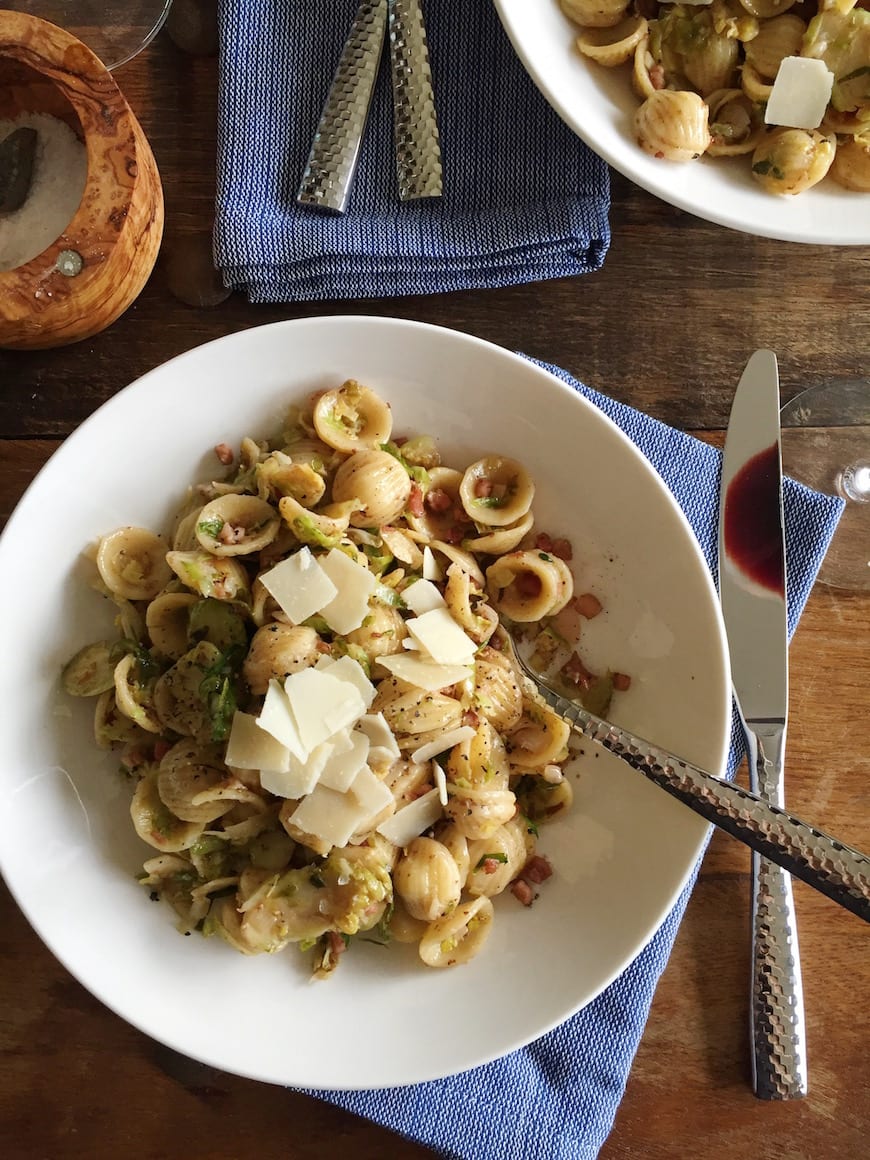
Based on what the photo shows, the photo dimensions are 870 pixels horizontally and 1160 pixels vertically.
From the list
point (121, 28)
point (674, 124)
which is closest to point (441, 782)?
point (674, 124)

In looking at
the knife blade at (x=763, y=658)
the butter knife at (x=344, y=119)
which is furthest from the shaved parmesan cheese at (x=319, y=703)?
the butter knife at (x=344, y=119)

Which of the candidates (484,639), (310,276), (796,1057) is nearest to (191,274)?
(310,276)

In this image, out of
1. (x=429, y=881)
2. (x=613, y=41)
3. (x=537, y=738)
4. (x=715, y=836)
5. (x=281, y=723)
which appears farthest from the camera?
(x=715, y=836)

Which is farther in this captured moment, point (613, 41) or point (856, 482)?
point (856, 482)

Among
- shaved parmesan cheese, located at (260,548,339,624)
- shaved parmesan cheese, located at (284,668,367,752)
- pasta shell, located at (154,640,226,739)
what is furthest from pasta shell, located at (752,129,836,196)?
pasta shell, located at (154,640,226,739)

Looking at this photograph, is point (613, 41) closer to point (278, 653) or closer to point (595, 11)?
point (595, 11)

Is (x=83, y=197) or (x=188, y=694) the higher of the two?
(x=83, y=197)

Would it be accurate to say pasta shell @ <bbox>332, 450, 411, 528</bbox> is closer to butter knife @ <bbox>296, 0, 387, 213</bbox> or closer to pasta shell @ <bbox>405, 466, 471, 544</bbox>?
pasta shell @ <bbox>405, 466, 471, 544</bbox>
